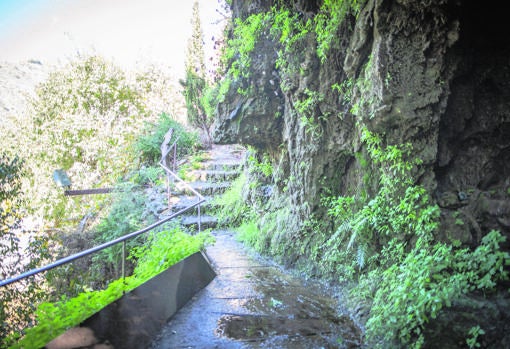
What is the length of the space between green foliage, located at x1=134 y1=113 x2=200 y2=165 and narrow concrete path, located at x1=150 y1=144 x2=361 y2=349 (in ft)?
37.0

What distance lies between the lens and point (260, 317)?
4.00 m

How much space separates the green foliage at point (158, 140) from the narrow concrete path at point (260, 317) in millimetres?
11283

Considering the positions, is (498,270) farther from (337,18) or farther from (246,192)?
(246,192)

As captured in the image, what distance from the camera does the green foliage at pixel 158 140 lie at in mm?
15883

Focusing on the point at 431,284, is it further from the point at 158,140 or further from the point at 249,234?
the point at 158,140

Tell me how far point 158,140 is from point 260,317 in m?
13.5

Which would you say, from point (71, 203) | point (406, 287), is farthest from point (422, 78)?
point (71, 203)

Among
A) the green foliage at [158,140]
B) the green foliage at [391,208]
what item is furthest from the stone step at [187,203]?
the green foliage at [391,208]

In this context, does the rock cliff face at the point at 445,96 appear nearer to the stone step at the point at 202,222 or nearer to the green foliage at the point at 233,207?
the green foliage at the point at 233,207

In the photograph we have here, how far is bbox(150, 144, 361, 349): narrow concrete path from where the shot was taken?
345 centimetres

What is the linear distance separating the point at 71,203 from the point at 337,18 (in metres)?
13.1

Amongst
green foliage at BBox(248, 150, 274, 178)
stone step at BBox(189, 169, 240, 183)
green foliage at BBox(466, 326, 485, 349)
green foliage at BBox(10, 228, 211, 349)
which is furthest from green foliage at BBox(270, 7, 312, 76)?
stone step at BBox(189, 169, 240, 183)

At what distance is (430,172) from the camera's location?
3.75 m

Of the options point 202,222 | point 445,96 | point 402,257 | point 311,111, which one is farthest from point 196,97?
point 402,257
